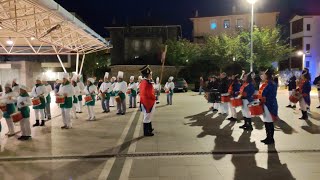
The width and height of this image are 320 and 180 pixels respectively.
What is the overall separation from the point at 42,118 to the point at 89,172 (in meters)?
6.36

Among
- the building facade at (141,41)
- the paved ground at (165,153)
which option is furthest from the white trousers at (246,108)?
the building facade at (141,41)

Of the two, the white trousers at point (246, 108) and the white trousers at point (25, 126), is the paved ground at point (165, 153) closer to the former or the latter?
the white trousers at point (25, 126)

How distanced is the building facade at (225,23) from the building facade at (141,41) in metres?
3.06

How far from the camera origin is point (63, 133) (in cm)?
1087

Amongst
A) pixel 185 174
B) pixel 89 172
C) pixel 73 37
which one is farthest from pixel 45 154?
pixel 73 37

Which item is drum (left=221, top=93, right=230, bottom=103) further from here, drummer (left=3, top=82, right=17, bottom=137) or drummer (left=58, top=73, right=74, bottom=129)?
drummer (left=3, top=82, right=17, bottom=137)

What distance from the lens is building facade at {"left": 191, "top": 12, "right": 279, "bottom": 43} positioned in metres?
47.8

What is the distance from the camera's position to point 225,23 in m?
48.9

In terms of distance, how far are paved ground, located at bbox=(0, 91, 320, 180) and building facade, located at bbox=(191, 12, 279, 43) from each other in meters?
37.3

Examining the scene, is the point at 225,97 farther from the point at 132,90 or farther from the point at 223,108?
the point at 132,90

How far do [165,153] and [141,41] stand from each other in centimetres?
4195

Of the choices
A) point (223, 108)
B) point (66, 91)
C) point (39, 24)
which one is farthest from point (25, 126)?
point (223, 108)

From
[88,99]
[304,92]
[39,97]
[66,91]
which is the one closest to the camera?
[66,91]

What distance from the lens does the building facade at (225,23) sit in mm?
47781
